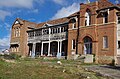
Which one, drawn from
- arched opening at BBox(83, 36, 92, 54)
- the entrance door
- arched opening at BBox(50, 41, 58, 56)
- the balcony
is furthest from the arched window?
arched opening at BBox(50, 41, 58, 56)

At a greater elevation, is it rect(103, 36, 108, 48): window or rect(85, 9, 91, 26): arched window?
rect(85, 9, 91, 26): arched window

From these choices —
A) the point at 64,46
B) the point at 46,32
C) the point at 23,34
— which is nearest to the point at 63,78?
the point at 64,46

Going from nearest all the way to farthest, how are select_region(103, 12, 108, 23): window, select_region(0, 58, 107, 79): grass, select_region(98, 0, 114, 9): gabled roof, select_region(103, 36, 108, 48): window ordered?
select_region(0, 58, 107, 79): grass < select_region(103, 36, 108, 48): window < select_region(103, 12, 108, 23): window < select_region(98, 0, 114, 9): gabled roof

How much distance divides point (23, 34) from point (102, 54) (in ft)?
82.6

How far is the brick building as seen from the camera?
32.6 m

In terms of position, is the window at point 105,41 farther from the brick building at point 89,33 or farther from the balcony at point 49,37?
the balcony at point 49,37

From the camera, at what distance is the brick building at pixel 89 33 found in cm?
3262

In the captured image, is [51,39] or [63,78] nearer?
[63,78]

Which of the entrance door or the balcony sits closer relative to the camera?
the entrance door

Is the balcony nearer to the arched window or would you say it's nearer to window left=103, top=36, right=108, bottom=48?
the arched window

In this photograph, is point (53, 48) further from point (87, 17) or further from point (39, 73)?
point (39, 73)

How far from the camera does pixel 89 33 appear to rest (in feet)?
116

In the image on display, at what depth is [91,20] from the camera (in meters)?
35.3

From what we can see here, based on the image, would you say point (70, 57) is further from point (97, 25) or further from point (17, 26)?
point (17, 26)
